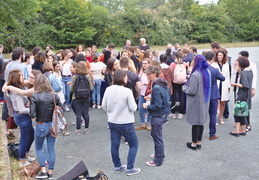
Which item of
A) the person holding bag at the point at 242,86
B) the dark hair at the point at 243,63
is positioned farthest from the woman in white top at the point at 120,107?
the dark hair at the point at 243,63

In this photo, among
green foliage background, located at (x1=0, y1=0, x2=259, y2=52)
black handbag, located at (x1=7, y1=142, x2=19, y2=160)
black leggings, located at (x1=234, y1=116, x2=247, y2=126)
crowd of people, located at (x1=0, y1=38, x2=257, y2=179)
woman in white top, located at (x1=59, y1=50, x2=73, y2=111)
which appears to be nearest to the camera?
crowd of people, located at (x1=0, y1=38, x2=257, y2=179)

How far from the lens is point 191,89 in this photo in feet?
17.5

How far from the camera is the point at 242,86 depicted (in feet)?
20.2

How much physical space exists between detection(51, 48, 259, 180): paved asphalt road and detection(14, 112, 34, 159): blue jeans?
66cm

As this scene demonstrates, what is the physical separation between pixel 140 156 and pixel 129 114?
1.32 metres

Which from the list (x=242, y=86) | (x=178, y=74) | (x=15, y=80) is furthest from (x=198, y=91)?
(x=15, y=80)

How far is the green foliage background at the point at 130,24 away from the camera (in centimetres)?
3297

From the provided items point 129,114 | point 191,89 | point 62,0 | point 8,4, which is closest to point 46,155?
point 129,114

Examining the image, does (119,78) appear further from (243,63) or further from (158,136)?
(243,63)

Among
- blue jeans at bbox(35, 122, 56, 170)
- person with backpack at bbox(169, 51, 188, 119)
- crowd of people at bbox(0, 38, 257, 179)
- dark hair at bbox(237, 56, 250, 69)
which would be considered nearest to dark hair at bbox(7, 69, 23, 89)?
crowd of people at bbox(0, 38, 257, 179)

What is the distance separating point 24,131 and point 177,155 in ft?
9.46

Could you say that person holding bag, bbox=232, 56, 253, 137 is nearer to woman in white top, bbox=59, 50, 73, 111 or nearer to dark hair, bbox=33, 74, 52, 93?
dark hair, bbox=33, 74, 52, 93

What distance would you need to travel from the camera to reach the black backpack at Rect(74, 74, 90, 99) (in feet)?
21.0

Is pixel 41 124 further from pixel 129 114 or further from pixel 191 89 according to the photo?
pixel 191 89
